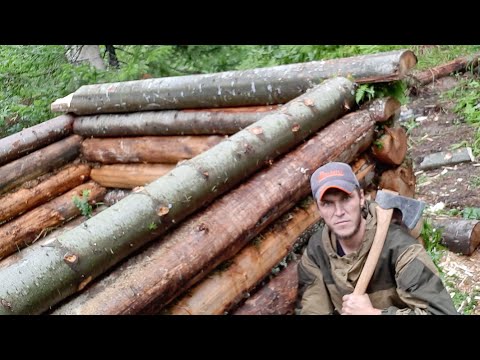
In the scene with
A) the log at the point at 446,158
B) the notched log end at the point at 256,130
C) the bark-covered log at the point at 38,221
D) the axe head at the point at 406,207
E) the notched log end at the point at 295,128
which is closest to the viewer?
the axe head at the point at 406,207

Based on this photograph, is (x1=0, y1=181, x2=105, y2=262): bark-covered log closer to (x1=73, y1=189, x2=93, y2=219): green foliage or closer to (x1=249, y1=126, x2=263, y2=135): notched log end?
(x1=73, y1=189, x2=93, y2=219): green foliage

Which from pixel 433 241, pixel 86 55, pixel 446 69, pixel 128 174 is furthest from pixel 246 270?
pixel 86 55

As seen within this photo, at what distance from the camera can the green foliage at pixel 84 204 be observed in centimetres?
680

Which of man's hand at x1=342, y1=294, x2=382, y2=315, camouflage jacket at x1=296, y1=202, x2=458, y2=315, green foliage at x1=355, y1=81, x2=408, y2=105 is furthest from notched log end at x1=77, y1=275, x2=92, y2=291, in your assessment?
green foliage at x1=355, y1=81, x2=408, y2=105

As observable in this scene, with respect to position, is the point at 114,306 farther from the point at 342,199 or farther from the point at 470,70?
the point at 470,70

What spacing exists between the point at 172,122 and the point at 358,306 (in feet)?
12.6

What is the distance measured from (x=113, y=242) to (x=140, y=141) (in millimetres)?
3946

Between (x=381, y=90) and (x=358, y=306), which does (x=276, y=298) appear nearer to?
(x=358, y=306)

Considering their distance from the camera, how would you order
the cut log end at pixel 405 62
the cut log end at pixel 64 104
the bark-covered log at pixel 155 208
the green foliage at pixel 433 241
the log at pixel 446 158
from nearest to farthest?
the bark-covered log at pixel 155 208 → the cut log end at pixel 405 62 → the green foliage at pixel 433 241 → the cut log end at pixel 64 104 → the log at pixel 446 158

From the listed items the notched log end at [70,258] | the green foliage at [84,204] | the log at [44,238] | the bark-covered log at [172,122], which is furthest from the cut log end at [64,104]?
the notched log end at [70,258]

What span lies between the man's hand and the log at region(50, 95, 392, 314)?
789 millimetres

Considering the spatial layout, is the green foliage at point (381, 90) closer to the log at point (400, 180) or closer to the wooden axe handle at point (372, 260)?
the log at point (400, 180)

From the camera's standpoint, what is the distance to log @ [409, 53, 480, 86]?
394 inches

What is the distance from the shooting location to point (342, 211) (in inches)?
114
